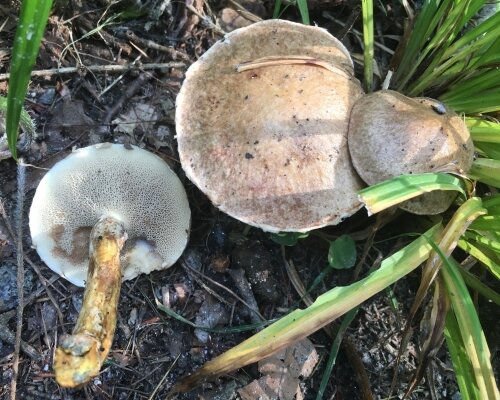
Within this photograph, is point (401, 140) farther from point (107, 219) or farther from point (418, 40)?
point (107, 219)

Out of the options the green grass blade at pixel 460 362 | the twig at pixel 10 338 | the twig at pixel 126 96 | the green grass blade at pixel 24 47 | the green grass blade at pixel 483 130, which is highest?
the green grass blade at pixel 24 47

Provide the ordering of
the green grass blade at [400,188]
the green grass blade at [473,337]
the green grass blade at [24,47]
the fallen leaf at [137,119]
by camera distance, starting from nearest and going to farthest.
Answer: the green grass blade at [24,47] < the green grass blade at [400,188] < the green grass blade at [473,337] < the fallen leaf at [137,119]

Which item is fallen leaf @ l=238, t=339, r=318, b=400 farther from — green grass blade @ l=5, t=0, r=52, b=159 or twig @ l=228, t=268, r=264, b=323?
green grass blade @ l=5, t=0, r=52, b=159

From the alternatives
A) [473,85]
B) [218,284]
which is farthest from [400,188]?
[218,284]

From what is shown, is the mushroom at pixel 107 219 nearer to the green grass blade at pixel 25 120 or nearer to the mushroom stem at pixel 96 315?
the mushroom stem at pixel 96 315

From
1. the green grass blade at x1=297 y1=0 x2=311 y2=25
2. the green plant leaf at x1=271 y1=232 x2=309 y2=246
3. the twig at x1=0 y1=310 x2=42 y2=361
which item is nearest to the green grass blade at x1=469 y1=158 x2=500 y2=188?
the green plant leaf at x1=271 y1=232 x2=309 y2=246

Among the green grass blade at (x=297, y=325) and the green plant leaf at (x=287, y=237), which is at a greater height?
the green grass blade at (x=297, y=325)

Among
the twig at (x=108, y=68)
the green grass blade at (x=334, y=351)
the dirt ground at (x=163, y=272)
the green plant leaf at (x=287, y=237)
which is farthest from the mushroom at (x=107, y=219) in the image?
the green grass blade at (x=334, y=351)

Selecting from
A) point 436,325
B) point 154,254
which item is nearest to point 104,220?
point 154,254
